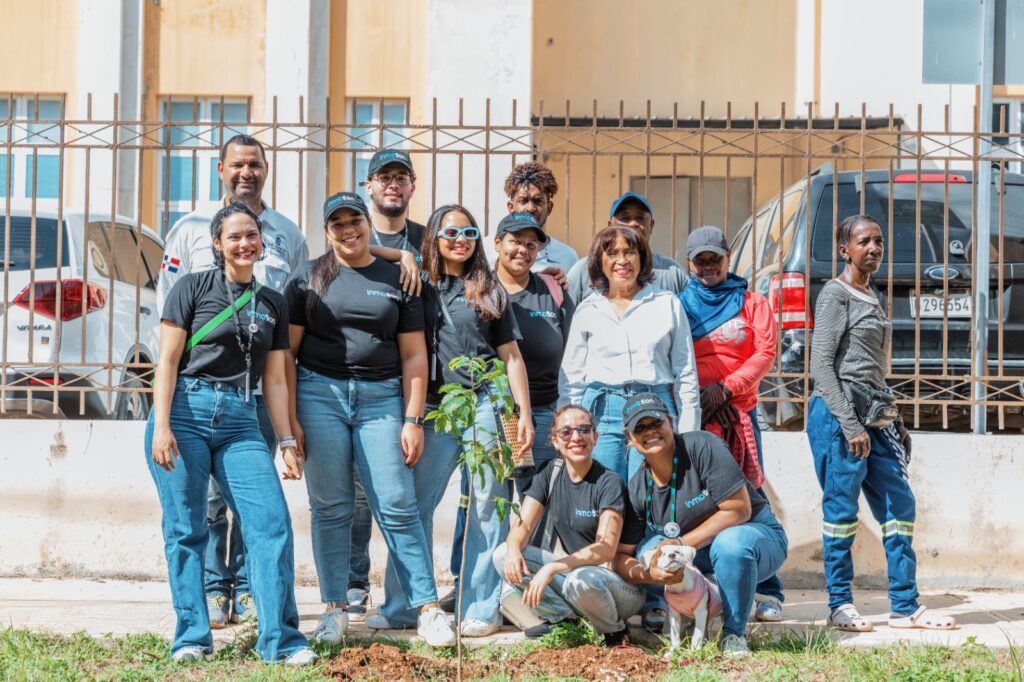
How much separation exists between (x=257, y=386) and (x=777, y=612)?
274 centimetres

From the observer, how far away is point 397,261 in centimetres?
582

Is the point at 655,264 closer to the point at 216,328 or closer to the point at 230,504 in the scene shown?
the point at 216,328

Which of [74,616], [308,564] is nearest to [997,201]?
[308,564]

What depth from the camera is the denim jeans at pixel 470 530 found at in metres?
5.90

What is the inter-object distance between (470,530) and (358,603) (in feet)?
2.65

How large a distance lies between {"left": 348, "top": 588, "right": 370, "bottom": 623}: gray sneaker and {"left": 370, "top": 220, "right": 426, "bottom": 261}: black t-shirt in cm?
169

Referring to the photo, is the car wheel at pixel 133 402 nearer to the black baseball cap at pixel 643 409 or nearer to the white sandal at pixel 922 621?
the black baseball cap at pixel 643 409

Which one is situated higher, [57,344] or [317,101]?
[317,101]

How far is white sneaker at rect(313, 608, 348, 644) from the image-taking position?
18.1 ft

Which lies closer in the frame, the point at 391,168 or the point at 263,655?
the point at 263,655

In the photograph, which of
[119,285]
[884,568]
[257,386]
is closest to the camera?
[257,386]

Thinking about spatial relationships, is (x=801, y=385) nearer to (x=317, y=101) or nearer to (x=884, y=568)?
(x=884, y=568)

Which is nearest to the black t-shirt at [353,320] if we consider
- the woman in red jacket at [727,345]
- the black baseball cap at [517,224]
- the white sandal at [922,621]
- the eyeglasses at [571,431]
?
the black baseball cap at [517,224]

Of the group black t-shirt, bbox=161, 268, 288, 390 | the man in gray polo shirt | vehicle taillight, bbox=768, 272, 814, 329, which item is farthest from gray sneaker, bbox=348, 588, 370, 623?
vehicle taillight, bbox=768, 272, 814, 329
